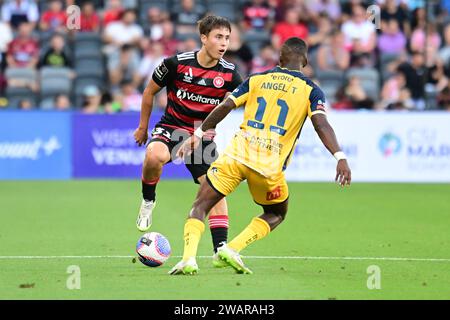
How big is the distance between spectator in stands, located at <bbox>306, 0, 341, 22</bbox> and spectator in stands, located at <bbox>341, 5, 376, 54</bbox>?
863mm

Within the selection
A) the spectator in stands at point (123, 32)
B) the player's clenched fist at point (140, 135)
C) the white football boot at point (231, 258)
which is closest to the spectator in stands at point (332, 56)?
the spectator in stands at point (123, 32)

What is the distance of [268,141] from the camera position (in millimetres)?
8875

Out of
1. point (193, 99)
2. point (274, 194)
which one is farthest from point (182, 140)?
point (274, 194)

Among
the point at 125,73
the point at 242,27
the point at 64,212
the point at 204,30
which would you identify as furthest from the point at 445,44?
the point at 204,30

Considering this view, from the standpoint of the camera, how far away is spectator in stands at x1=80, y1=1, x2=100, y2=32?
76.3ft

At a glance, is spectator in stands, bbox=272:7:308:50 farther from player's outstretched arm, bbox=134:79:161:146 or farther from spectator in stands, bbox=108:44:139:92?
player's outstretched arm, bbox=134:79:161:146

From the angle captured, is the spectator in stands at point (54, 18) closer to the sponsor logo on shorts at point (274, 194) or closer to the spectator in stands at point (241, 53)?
the spectator in stands at point (241, 53)

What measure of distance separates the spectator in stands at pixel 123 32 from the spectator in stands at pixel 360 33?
4581 millimetres

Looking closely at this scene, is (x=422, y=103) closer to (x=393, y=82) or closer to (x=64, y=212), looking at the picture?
(x=393, y=82)

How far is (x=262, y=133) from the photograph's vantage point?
888cm

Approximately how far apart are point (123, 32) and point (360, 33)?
17.0ft

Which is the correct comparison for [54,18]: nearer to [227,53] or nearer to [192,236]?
[227,53]

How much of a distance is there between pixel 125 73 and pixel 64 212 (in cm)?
824

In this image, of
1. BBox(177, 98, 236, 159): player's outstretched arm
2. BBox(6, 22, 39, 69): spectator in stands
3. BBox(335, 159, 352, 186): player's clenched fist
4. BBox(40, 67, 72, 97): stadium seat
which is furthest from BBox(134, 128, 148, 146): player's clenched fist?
BBox(6, 22, 39, 69): spectator in stands
